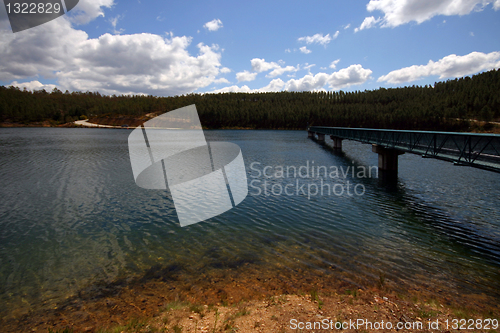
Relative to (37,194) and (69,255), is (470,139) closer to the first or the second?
(69,255)

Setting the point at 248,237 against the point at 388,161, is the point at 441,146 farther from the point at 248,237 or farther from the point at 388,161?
the point at 248,237

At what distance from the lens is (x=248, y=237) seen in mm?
12133

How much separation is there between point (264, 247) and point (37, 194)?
18017 mm

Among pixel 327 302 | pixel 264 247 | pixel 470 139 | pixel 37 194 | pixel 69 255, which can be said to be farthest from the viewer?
pixel 37 194

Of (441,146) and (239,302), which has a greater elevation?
(441,146)

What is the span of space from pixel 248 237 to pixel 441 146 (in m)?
17.4

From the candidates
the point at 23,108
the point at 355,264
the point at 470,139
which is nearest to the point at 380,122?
the point at 470,139

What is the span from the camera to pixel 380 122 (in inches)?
6471

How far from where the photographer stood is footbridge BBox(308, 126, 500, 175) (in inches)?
601
